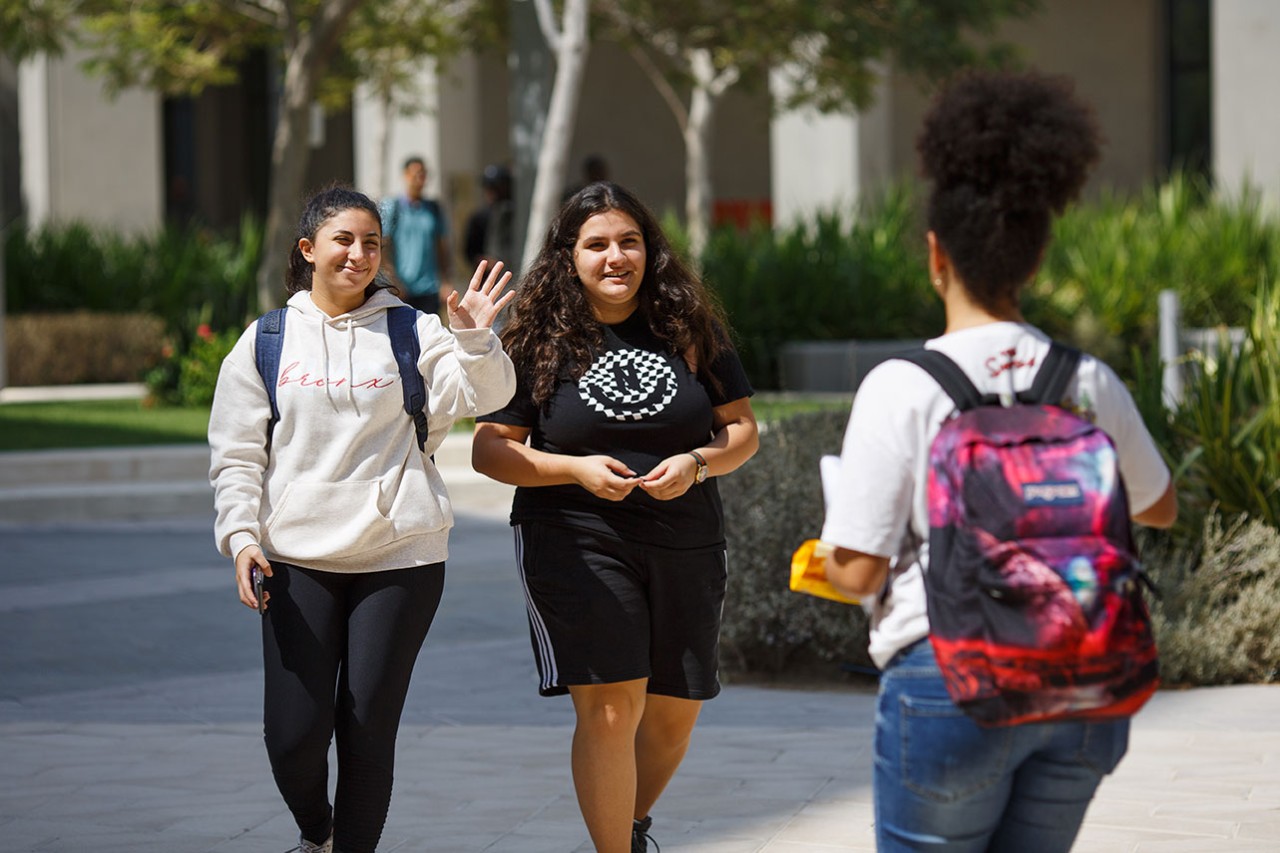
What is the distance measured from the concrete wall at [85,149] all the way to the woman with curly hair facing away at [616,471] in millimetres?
21598

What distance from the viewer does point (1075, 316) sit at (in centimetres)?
1659

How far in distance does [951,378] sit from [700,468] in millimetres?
1461

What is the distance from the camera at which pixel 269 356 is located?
161 inches

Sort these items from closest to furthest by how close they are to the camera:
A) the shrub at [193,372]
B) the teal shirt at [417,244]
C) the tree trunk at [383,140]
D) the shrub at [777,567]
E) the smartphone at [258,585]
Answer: the smartphone at [258,585] < the shrub at [777,567] < the teal shirt at [417,244] < the shrub at [193,372] < the tree trunk at [383,140]

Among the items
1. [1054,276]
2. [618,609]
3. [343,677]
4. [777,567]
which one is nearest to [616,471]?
[618,609]

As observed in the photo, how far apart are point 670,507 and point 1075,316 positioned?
1304cm

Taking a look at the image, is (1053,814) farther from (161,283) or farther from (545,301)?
(161,283)

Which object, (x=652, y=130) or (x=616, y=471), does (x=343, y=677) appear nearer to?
(x=616, y=471)

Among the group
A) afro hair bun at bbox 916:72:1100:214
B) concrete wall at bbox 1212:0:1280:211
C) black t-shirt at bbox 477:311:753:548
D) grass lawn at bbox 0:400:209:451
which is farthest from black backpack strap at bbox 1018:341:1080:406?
concrete wall at bbox 1212:0:1280:211

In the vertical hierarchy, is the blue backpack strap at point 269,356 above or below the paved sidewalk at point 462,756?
above

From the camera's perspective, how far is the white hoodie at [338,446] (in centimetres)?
399

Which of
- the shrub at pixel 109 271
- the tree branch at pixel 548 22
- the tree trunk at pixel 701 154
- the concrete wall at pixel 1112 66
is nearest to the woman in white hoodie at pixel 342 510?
the tree branch at pixel 548 22

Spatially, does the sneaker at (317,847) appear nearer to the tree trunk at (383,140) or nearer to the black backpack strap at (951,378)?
the black backpack strap at (951,378)

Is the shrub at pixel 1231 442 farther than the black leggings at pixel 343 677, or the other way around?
the shrub at pixel 1231 442
